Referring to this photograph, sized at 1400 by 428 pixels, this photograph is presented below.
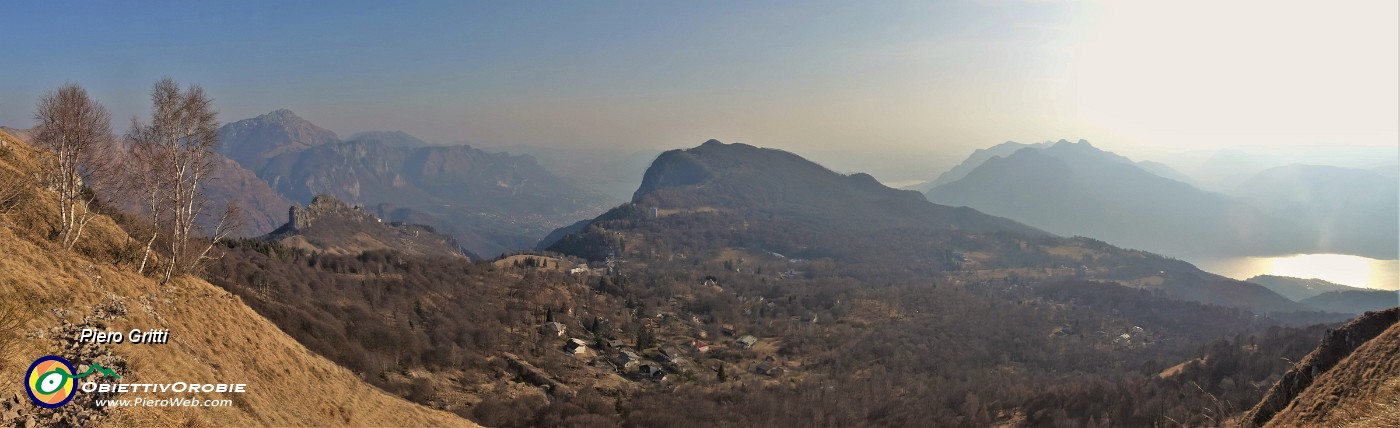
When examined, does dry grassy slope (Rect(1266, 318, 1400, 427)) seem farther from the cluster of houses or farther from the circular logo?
the cluster of houses

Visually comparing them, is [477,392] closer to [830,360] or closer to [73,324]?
[73,324]

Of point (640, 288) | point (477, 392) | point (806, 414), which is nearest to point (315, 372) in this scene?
point (477, 392)

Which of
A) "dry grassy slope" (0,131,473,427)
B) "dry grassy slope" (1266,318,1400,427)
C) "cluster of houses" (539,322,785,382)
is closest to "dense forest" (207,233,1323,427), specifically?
"cluster of houses" (539,322,785,382)

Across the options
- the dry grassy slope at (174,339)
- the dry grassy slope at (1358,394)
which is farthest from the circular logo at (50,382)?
the dry grassy slope at (1358,394)

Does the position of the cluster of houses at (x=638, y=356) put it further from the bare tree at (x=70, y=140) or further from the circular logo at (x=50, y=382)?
the circular logo at (x=50, y=382)
